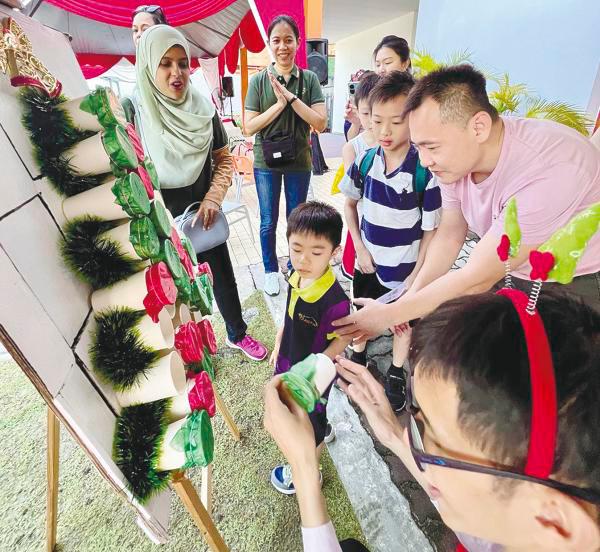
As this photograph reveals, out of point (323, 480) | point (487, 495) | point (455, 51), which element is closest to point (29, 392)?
point (323, 480)

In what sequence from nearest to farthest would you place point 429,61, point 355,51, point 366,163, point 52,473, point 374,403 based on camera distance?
point 374,403 → point 52,473 → point 366,163 → point 429,61 → point 355,51

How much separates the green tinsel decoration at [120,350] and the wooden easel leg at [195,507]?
0.79 ft

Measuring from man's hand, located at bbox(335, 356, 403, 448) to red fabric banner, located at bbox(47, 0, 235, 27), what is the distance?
2.63 m

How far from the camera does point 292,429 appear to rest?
65cm

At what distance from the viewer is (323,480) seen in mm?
1394

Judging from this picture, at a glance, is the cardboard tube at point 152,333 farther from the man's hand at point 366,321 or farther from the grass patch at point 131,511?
the grass patch at point 131,511

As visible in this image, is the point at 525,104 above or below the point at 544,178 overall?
below

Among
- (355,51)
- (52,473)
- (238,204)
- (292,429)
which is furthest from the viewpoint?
(355,51)

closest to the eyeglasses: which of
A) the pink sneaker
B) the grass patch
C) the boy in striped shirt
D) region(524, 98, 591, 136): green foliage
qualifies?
→ the grass patch

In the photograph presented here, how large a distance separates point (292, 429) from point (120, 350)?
0.37 m

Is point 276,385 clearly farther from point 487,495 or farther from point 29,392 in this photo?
point 29,392

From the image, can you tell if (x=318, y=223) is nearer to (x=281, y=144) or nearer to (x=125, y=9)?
(x=281, y=144)

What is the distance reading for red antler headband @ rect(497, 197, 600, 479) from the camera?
0.41 meters

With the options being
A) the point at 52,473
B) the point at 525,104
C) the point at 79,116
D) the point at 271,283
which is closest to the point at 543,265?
the point at 79,116
